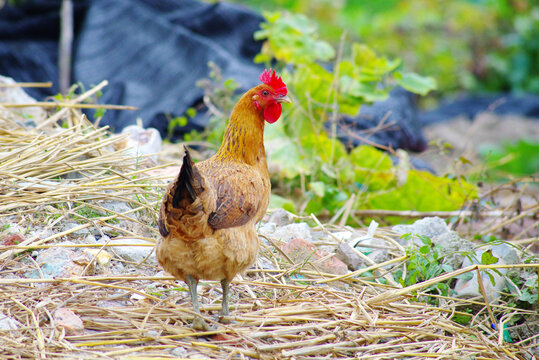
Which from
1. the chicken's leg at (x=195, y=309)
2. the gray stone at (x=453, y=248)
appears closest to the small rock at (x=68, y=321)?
the chicken's leg at (x=195, y=309)

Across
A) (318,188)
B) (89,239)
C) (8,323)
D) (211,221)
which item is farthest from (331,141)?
(8,323)

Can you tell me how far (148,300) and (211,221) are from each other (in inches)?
23.5

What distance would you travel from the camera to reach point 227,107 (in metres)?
4.30

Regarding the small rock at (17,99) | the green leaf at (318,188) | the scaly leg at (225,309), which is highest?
the small rock at (17,99)

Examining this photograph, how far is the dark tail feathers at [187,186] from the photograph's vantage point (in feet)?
6.76

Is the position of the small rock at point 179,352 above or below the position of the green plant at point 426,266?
above

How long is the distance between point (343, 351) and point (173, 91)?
371cm

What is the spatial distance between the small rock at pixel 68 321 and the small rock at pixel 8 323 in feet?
0.48

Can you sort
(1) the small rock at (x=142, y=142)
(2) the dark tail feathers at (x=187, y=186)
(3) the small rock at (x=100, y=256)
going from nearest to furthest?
(2) the dark tail feathers at (x=187, y=186), (3) the small rock at (x=100, y=256), (1) the small rock at (x=142, y=142)

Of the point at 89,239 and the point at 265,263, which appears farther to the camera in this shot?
the point at 265,263

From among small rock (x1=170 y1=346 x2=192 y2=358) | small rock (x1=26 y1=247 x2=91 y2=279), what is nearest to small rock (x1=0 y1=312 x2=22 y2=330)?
small rock (x1=26 y1=247 x2=91 y2=279)

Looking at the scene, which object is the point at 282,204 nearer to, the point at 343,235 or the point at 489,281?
the point at 343,235

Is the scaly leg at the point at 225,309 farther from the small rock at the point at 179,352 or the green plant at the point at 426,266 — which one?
the green plant at the point at 426,266

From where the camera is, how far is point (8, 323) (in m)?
2.16
